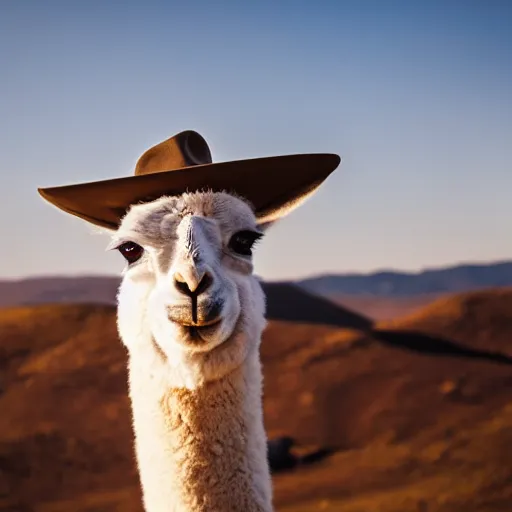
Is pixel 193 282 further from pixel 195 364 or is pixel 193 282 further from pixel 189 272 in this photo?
pixel 195 364

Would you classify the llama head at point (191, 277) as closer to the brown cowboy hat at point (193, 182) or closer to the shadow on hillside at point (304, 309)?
the brown cowboy hat at point (193, 182)

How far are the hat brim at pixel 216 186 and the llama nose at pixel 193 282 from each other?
21.1 inches

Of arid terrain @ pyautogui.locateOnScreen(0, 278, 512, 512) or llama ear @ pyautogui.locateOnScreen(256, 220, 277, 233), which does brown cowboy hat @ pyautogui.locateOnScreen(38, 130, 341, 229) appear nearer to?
llama ear @ pyautogui.locateOnScreen(256, 220, 277, 233)

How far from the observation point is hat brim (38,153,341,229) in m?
3.46

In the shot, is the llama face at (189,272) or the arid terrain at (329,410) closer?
the llama face at (189,272)

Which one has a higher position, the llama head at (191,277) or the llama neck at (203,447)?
the llama head at (191,277)

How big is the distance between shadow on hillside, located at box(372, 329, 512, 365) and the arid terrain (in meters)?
0.06

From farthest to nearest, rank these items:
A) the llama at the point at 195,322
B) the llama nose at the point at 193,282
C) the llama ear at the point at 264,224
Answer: the llama ear at the point at 264,224
the llama at the point at 195,322
the llama nose at the point at 193,282

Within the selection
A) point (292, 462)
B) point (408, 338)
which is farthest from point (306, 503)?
point (408, 338)

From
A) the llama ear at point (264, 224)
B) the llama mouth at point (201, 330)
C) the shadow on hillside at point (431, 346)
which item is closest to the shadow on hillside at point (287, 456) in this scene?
the shadow on hillside at point (431, 346)

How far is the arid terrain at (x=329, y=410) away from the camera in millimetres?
15547

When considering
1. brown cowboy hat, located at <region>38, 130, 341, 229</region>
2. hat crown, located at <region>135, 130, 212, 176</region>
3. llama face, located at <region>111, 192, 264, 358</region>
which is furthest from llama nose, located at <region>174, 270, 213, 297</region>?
hat crown, located at <region>135, 130, 212, 176</region>

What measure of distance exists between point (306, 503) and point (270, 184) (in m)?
12.0

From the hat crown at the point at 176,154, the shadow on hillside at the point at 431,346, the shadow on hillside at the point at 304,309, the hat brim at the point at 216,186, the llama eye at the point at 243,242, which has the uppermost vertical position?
the shadow on hillside at the point at 304,309
